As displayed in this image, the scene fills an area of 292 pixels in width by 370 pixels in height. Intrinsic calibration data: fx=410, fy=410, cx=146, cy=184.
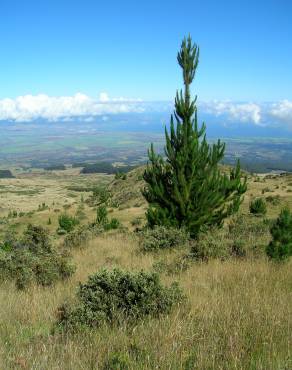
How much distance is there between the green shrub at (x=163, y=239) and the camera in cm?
1235

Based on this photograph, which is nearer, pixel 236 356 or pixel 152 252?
pixel 236 356

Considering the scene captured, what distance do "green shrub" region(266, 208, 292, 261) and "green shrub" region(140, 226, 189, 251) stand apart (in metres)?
3.31

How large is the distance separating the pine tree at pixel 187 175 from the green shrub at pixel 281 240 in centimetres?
404

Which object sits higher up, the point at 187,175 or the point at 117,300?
the point at 187,175

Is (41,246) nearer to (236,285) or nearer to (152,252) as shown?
(152,252)

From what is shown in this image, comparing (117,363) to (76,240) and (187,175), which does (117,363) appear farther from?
(76,240)

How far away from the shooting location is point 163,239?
494 inches

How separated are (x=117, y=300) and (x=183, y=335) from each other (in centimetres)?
140

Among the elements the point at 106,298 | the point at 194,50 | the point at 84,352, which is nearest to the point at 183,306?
the point at 106,298

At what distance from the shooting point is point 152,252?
39.8 feet

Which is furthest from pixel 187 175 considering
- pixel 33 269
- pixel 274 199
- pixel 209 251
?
pixel 274 199

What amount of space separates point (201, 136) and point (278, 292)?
8.74 meters

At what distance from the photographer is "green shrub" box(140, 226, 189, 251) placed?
1235cm

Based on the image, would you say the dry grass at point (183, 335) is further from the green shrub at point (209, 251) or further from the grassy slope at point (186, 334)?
the green shrub at point (209, 251)
